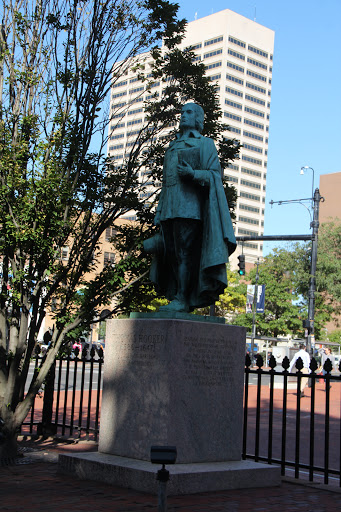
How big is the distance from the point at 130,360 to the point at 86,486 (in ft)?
4.60

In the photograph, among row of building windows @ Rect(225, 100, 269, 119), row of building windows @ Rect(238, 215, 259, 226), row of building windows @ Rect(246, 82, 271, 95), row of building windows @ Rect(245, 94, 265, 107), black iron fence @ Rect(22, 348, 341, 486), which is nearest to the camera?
black iron fence @ Rect(22, 348, 341, 486)

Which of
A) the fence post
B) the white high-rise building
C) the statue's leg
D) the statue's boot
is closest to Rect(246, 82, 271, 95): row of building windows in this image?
the white high-rise building

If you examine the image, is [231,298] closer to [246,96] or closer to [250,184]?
[246,96]

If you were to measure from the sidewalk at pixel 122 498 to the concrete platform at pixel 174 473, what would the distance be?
9 cm

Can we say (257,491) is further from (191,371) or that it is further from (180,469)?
(191,371)

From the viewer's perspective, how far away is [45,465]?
8297 millimetres

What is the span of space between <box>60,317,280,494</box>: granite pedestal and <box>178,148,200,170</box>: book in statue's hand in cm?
182

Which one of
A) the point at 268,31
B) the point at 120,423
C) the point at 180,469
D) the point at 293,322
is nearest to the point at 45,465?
the point at 120,423

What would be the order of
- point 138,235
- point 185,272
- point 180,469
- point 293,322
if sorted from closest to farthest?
point 180,469 < point 185,272 < point 138,235 < point 293,322

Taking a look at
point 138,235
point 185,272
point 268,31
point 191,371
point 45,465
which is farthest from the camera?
point 268,31

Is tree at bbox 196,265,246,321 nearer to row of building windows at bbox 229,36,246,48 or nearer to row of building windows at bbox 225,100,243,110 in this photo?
row of building windows at bbox 229,36,246,48

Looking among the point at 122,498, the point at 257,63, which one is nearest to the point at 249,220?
the point at 257,63

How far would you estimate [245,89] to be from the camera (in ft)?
518

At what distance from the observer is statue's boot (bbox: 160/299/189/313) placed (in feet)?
24.0
